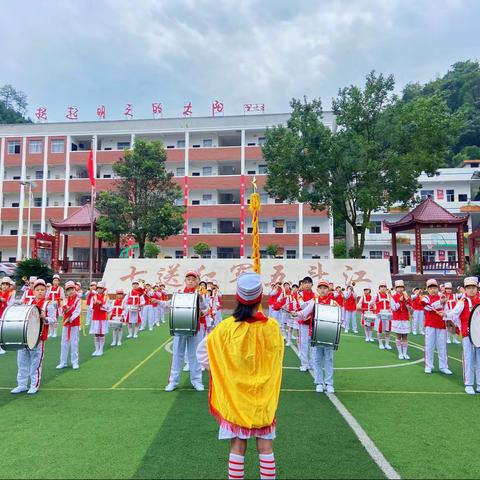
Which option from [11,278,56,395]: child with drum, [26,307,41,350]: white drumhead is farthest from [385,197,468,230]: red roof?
[26,307,41,350]: white drumhead

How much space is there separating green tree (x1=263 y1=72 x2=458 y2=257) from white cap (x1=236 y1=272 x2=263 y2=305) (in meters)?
21.8

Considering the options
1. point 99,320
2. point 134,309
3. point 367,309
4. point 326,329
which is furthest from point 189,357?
point 367,309

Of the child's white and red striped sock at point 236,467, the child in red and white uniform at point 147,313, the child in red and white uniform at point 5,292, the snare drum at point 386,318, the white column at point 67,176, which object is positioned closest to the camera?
the child's white and red striped sock at point 236,467

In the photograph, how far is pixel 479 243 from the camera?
2530cm

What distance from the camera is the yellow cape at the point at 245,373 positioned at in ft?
11.0

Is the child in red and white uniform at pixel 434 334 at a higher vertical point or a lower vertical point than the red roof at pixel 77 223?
lower

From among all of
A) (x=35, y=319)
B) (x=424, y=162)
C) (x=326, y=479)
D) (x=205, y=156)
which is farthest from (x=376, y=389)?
A: (x=205, y=156)

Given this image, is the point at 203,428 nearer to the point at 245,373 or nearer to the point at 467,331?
the point at 245,373

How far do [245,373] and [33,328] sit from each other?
5.04 metres

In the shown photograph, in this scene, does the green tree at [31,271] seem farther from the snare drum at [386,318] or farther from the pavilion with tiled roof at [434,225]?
the pavilion with tiled roof at [434,225]

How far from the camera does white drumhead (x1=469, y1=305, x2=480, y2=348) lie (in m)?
6.91

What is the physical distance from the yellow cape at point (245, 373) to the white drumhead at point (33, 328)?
180 inches

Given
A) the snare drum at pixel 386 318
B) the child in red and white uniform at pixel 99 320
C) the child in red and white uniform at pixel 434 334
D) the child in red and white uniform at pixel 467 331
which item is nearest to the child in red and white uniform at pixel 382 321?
the snare drum at pixel 386 318

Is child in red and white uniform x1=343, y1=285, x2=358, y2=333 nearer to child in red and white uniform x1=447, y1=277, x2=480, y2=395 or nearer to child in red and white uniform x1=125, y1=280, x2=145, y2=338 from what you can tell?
child in red and white uniform x1=125, y1=280, x2=145, y2=338
